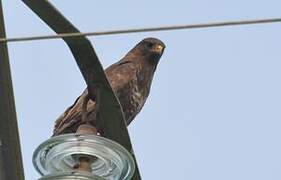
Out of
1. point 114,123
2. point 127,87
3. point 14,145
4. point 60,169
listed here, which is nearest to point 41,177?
point 60,169

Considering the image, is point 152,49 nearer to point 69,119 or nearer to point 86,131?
point 69,119

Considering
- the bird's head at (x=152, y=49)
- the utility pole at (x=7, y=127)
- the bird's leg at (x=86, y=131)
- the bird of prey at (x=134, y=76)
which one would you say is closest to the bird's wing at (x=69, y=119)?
the bird of prey at (x=134, y=76)

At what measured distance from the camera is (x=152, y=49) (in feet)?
22.1

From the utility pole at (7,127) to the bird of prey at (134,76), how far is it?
2358mm

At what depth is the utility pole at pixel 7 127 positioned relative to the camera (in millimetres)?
3082

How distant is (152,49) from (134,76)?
42 cm

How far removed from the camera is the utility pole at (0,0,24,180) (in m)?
3.08

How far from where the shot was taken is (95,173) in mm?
2898

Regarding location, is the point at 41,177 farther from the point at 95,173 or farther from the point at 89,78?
the point at 89,78

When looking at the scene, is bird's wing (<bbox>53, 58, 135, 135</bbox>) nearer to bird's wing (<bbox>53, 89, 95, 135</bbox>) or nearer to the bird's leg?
bird's wing (<bbox>53, 89, 95, 135</bbox>)

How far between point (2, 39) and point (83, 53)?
32 centimetres

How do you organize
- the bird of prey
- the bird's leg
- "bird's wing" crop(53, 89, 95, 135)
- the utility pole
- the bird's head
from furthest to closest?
1. the bird's head
2. the bird of prey
3. "bird's wing" crop(53, 89, 95, 135)
4. the utility pole
5. the bird's leg

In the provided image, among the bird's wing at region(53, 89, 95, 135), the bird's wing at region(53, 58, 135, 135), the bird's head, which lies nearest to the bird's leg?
the bird's wing at region(53, 58, 135, 135)

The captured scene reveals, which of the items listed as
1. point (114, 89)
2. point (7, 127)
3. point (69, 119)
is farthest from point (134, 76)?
point (7, 127)
